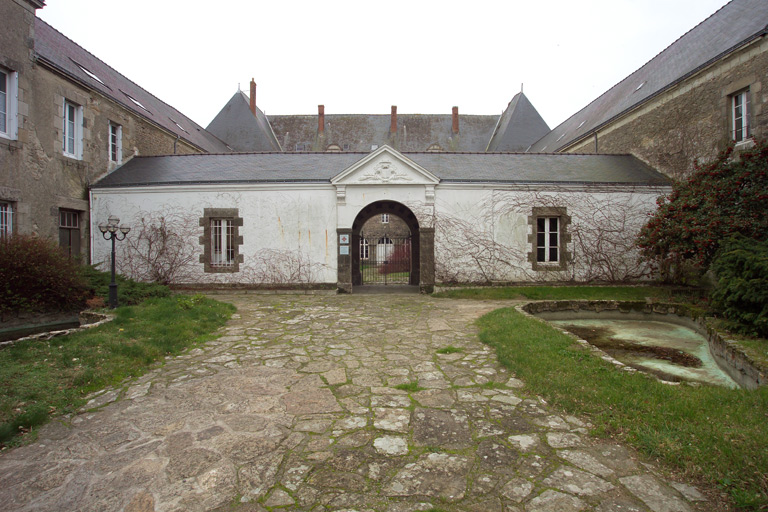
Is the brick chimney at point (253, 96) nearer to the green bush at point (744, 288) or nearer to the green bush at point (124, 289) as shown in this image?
the green bush at point (124, 289)

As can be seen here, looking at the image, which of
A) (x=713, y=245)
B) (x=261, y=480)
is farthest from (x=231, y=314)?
(x=713, y=245)

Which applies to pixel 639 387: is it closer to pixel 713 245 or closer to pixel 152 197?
pixel 713 245

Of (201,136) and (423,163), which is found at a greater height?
(201,136)

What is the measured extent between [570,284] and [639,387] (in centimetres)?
908

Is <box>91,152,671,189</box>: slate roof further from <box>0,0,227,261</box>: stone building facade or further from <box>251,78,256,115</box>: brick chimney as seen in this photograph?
<box>251,78,256,115</box>: brick chimney

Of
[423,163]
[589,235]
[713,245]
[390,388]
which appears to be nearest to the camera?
[390,388]

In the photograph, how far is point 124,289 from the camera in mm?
8633

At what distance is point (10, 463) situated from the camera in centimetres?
264

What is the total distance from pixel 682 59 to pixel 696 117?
9.88ft

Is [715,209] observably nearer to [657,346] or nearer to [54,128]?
[657,346]

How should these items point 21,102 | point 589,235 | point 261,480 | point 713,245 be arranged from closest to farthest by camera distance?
point 261,480
point 713,245
point 21,102
point 589,235

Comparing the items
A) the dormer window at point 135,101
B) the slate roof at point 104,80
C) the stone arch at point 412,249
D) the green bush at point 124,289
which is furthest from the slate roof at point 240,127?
the green bush at point 124,289

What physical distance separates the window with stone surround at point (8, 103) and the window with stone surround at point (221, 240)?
14.9 feet

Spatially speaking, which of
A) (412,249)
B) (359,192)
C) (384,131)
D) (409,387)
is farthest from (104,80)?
(384,131)
